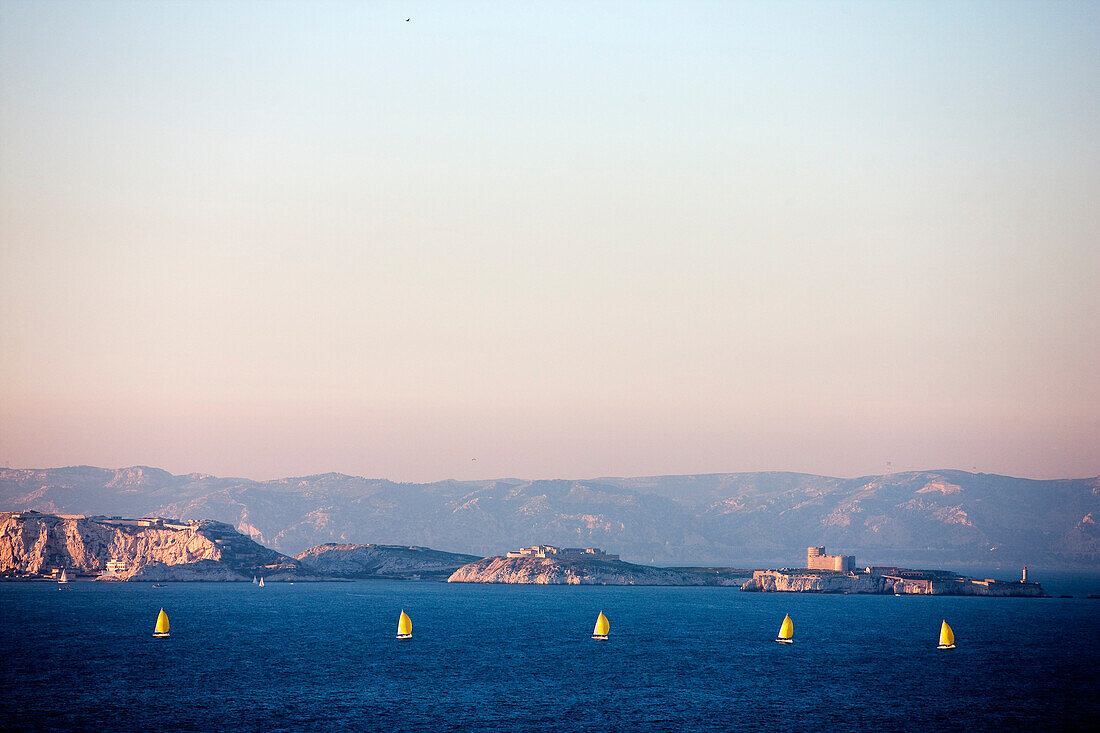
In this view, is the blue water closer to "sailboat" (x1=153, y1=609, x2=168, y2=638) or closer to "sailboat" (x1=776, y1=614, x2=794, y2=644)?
"sailboat" (x1=153, y1=609, x2=168, y2=638)

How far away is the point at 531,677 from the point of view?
373ft

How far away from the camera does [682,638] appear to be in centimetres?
15375

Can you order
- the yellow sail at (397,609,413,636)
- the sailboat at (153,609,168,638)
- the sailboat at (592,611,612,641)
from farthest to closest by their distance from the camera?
1. the sailboat at (592,611,612,641)
2. the yellow sail at (397,609,413,636)
3. the sailboat at (153,609,168,638)

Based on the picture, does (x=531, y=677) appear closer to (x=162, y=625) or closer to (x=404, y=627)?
(x=404, y=627)

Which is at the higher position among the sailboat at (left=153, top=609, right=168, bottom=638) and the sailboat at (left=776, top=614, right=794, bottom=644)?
the sailboat at (left=776, top=614, right=794, bottom=644)

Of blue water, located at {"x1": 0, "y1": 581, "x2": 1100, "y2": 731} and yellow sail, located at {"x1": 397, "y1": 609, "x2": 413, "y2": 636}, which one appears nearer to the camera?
blue water, located at {"x1": 0, "y1": 581, "x2": 1100, "y2": 731}

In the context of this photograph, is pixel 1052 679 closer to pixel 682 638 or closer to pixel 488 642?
pixel 682 638

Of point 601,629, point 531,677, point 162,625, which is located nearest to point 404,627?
point 601,629

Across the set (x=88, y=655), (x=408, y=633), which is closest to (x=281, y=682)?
(x=88, y=655)

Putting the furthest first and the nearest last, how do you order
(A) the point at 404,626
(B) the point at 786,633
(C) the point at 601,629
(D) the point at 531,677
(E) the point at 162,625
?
(B) the point at 786,633
(C) the point at 601,629
(A) the point at 404,626
(E) the point at 162,625
(D) the point at 531,677

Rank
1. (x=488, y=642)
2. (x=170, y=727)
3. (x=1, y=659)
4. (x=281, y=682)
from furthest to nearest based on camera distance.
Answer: (x=488, y=642) → (x=1, y=659) → (x=281, y=682) → (x=170, y=727)

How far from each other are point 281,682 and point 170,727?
75.9 feet

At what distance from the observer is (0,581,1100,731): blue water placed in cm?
9038

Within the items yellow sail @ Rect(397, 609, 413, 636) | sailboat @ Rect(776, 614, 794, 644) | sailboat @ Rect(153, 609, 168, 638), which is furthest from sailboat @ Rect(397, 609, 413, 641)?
sailboat @ Rect(776, 614, 794, 644)
